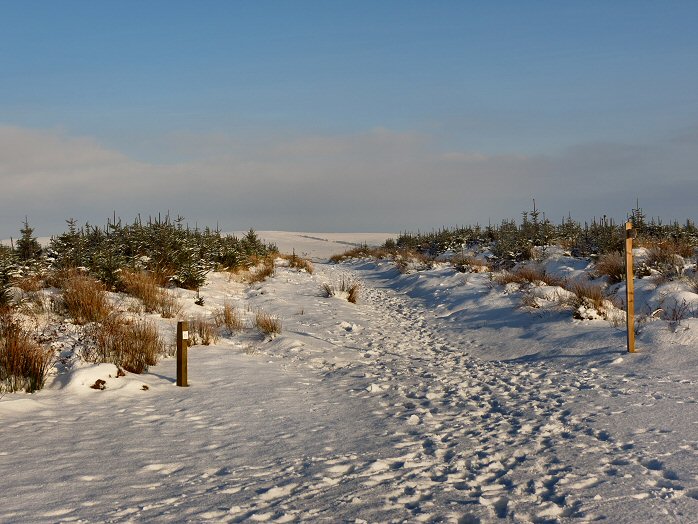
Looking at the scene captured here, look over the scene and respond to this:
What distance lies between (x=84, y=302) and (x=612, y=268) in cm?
1280

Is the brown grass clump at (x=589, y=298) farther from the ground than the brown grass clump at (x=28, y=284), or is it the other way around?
the brown grass clump at (x=28, y=284)

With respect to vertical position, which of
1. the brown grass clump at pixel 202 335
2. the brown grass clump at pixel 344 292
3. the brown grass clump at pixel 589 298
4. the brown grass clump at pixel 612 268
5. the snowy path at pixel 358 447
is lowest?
the snowy path at pixel 358 447

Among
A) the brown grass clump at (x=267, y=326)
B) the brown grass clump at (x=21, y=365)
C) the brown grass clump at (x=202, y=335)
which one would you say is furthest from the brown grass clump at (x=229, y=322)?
the brown grass clump at (x=21, y=365)

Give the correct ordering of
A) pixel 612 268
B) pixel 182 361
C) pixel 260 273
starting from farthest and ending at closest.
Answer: pixel 260 273 < pixel 612 268 < pixel 182 361

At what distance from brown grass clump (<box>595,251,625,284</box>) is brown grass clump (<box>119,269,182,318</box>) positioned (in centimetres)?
1100

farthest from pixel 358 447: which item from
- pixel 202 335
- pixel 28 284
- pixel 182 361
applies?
pixel 28 284

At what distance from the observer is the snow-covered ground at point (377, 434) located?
366cm

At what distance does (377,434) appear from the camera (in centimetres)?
534

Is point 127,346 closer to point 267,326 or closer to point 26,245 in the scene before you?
point 267,326

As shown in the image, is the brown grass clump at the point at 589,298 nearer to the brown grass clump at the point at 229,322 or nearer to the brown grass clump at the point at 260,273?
the brown grass clump at the point at 229,322

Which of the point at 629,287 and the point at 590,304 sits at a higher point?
the point at 629,287

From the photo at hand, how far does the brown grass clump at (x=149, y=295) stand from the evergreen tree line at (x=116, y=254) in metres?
0.35

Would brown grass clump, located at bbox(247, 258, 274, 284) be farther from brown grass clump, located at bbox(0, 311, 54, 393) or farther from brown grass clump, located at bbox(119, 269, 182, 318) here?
brown grass clump, located at bbox(0, 311, 54, 393)

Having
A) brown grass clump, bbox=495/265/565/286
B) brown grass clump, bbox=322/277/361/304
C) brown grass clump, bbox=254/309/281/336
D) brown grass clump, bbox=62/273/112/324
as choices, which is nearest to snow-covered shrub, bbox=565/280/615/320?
brown grass clump, bbox=495/265/565/286
